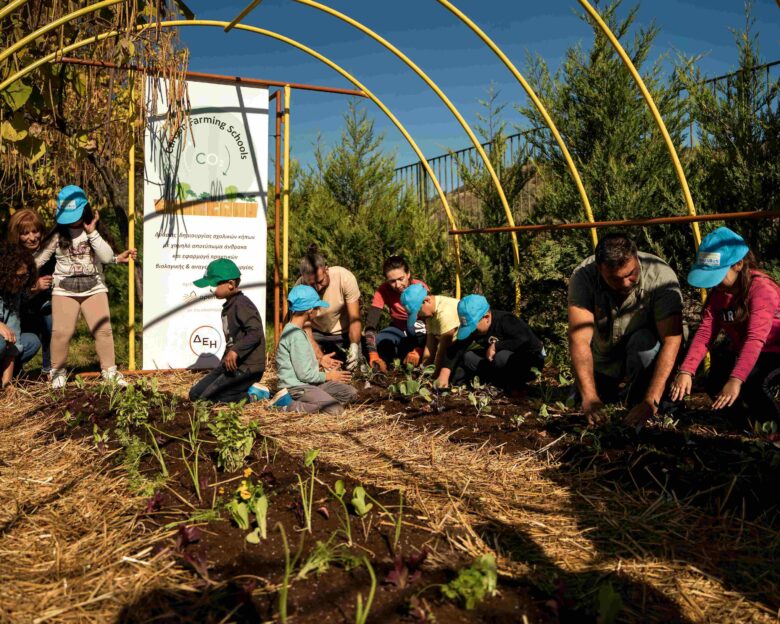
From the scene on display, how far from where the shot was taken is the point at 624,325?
15.0 ft

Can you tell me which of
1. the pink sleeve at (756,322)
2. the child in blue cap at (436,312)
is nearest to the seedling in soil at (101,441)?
the child in blue cap at (436,312)

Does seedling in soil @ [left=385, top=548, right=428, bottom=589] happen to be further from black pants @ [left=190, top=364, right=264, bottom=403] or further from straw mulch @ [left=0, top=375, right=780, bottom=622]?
black pants @ [left=190, top=364, right=264, bottom=403]

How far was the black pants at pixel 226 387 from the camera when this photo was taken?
5.46 m

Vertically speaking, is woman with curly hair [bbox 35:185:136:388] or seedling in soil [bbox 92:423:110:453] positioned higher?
woman with curly hair [bbox 35:185:136:388]

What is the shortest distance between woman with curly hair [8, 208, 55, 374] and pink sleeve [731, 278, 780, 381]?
566cm

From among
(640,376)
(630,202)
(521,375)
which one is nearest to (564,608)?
(640,376)

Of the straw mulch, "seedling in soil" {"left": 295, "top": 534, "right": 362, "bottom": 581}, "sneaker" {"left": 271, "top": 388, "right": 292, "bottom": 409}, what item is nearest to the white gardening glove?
"sneaker" {"left": 271, "top": 388, "right": 292, "bottom": 409}

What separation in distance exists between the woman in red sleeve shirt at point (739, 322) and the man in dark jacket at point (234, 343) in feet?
10.3

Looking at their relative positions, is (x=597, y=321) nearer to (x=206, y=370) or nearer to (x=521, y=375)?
(x=521, y=375)

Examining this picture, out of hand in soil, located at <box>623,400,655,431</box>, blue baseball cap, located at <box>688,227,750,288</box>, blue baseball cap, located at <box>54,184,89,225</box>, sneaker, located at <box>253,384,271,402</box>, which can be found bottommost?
sneaker, located at <box>253,384,271,402</box>

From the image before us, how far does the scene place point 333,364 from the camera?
20.7ft

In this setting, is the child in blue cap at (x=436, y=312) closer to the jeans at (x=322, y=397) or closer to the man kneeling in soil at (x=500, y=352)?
Answer: the man kneeling in soil at (x=500, y=352)

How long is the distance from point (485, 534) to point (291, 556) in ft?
2.74

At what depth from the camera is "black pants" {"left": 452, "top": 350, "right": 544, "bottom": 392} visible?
5.67m
